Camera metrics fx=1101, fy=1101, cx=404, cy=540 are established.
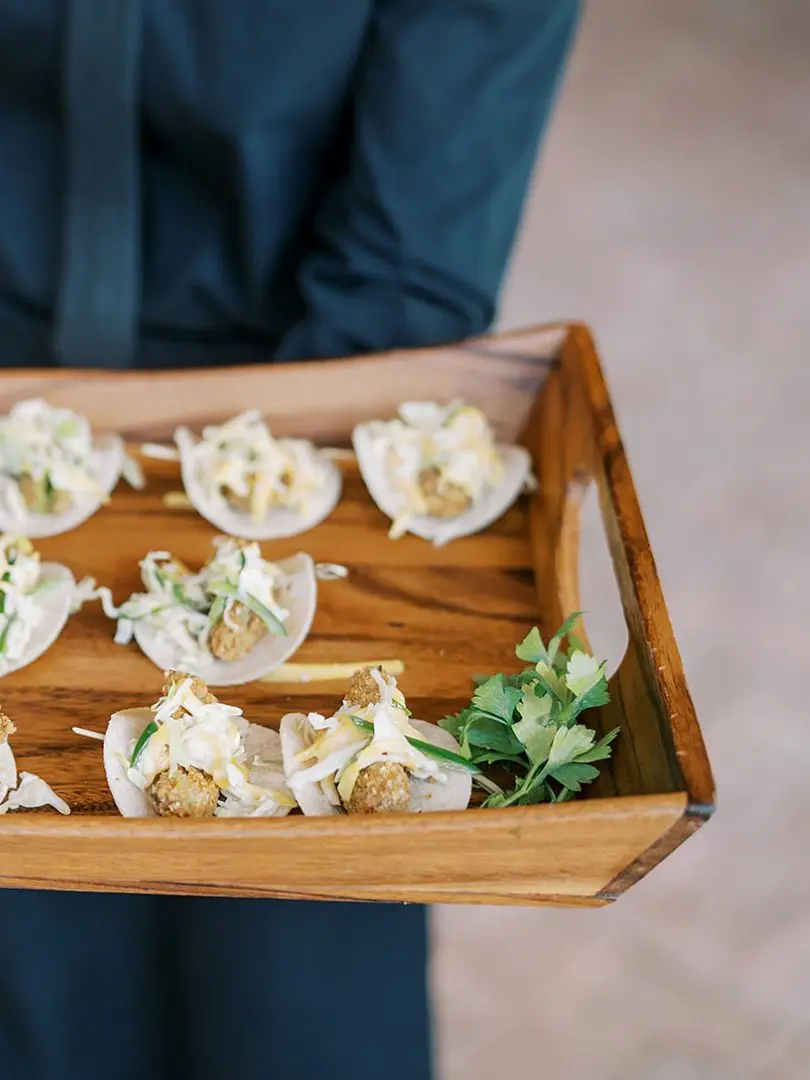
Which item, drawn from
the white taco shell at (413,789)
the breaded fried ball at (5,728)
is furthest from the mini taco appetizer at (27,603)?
the white taco shell at (413,789)

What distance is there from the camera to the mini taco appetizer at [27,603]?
818 millimetres

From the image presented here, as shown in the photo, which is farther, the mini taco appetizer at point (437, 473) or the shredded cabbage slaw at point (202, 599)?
the mini taco appetizer at point (437, 473)

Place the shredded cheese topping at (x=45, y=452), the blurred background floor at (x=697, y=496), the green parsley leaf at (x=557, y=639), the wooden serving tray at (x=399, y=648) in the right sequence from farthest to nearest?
the blurred background floor at (x=697, y=496) < the shredded cheese topping at (x=45, y=452) < the green parsley leaf at (x=557, y=639) < the wooden serving tray at (x=399, y=648)

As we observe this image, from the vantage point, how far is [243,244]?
1.07m

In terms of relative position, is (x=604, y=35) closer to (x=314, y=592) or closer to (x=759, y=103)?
(x=759, y=103)

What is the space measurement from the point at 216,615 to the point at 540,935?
772 mm

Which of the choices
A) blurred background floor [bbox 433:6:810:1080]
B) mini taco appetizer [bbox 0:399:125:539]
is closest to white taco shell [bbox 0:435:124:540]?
mini taco appetizer [bbox 0:399:125:539]

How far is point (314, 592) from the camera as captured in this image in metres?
0.86

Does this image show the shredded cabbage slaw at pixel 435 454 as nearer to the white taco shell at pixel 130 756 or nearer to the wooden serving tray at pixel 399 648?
the wooden serving tray at pixel 399 648

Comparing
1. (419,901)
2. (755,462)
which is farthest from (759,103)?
(419,901)

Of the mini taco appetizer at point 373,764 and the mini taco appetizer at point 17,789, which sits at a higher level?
the mini taco appetizer at point 373,764

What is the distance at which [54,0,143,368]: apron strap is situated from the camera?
3.22 ft

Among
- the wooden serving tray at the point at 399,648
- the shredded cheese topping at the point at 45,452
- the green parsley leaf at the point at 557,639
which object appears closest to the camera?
the wooden serving tray at the point at 399,648

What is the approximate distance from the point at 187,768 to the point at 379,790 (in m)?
0.12
